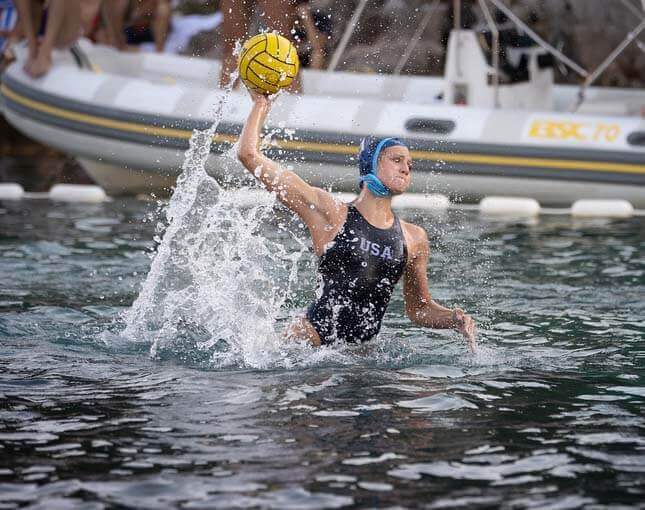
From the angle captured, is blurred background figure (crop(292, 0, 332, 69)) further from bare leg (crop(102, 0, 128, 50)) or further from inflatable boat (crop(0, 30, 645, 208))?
bare leg (crop(102, 0, 128, 50))

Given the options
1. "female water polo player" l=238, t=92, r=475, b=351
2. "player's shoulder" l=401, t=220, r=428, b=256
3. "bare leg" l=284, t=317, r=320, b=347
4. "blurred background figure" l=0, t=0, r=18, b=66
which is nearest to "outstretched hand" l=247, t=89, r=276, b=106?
"female water polo player" l=238, t=92, r=475, b=351

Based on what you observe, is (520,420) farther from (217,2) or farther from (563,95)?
(217,2)

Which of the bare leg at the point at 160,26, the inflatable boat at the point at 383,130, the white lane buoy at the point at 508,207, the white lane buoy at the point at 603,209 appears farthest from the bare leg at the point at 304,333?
the bare leg at the point at 160,26

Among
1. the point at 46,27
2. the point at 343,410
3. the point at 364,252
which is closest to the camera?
the point at 343,410

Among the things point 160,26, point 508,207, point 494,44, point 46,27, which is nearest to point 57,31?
point 46,27

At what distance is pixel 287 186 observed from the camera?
6.50m

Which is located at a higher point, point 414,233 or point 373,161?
point 373,161

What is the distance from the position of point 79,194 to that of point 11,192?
71 centimetres

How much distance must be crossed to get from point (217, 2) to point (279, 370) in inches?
539

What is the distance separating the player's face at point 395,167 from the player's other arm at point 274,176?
0.33 m

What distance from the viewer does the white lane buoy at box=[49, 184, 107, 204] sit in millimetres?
13453

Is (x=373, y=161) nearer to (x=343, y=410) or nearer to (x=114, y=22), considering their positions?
(x=343, y=410)

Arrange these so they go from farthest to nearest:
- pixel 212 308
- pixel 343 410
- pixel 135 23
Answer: pixel 135 23 < pixel 212 308 < pixel 343 410

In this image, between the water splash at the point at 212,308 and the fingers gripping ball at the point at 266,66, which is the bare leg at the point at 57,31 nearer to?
the water splash at the point at 212,308
